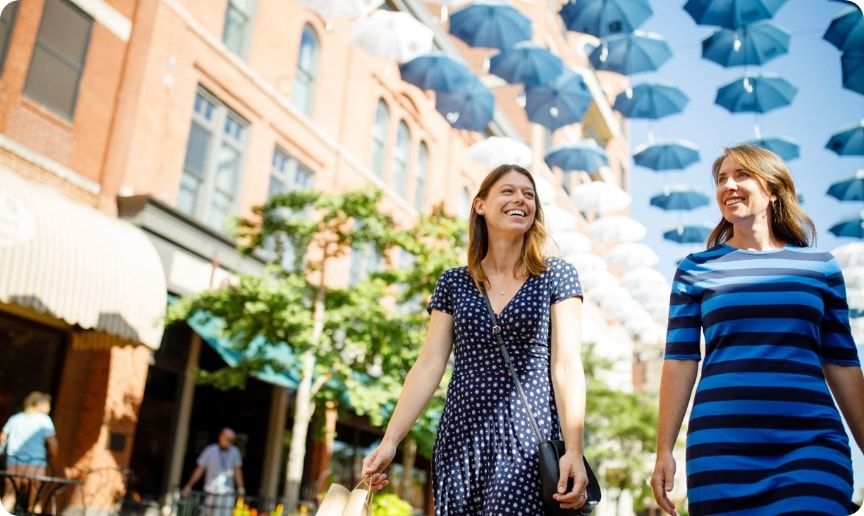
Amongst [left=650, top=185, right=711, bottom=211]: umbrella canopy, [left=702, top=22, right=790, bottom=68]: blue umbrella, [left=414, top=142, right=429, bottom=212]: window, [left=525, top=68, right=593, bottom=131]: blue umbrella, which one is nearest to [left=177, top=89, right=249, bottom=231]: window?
[left=525, top=68, right=593, bottom=131]: blue umbrella

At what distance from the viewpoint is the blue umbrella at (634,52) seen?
46.5ft

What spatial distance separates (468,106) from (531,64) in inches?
71.0

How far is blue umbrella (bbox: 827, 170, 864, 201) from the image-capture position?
50.9ft

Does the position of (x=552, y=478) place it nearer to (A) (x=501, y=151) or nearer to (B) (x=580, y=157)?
(A) (x=501, y=151)

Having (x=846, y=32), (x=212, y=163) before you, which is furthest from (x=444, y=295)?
(x=212, y=163)

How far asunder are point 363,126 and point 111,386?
10.8 metres

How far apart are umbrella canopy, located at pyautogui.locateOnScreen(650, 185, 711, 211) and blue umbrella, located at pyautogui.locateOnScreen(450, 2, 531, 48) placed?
8.08m

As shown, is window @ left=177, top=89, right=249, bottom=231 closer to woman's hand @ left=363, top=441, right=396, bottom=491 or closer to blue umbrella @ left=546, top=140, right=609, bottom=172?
blue umbrella @ left=546, top=140, right=609, bottom=172

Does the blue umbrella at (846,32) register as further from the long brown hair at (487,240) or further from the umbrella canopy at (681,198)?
the long brown hair at (487,240)

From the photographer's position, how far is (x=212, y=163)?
15.3 m

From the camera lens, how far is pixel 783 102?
15.0m

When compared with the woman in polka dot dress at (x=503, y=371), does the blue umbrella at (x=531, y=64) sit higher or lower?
higher

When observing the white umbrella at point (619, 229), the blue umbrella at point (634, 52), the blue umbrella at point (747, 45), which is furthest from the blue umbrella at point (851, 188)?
the white umbrella at point (619, 229)

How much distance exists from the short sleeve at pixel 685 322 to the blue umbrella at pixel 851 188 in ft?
48.8
